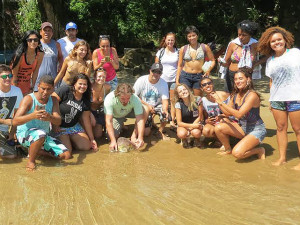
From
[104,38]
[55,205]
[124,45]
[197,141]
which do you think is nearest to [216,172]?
[197,141]

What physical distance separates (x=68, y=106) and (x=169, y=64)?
225 cm

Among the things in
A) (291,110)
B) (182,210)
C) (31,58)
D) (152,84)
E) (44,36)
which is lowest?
(182,210)

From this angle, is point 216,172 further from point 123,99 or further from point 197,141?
point 123,99

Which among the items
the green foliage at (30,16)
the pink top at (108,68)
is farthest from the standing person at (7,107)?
the green foliage at (30,16)

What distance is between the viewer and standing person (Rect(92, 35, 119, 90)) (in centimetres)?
625

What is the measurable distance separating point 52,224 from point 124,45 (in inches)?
520

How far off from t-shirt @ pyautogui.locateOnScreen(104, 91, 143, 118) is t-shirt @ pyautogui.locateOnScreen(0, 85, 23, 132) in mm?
1306

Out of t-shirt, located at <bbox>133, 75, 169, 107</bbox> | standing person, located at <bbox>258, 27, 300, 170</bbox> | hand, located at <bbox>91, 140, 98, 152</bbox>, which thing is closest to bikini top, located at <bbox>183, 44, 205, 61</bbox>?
t-shirt, located at <bbox>133, 75, 169, 107</bbox>

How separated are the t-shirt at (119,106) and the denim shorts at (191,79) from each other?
3.67 feet

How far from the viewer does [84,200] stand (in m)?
3.83

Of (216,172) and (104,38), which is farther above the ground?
(104,38)

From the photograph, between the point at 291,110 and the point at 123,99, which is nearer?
the point at 291,110

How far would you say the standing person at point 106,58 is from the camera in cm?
625

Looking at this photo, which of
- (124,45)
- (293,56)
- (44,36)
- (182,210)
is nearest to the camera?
(182,210)
